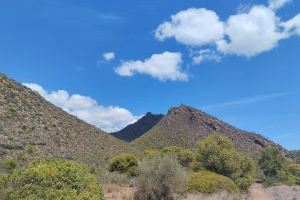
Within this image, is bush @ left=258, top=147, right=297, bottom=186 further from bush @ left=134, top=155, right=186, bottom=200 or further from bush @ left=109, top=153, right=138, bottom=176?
bush @ left=134, top=155, right=186, bottom=200

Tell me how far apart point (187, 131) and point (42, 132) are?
4044 centimetres

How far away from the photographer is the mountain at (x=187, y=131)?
281 feet

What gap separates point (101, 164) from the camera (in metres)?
54.9

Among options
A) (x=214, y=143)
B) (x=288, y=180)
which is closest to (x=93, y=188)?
(x=214, y=143)

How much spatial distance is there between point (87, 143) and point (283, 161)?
35.0 metres

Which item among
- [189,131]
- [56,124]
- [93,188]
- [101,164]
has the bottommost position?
[93,188]

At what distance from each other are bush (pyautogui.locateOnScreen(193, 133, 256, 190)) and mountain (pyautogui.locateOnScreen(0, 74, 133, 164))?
1419 cm

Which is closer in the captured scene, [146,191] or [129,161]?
[146,191]

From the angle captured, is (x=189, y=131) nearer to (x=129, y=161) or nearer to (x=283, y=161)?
(x=283, y=161)

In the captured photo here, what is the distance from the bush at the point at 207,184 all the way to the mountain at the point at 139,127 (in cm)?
6558

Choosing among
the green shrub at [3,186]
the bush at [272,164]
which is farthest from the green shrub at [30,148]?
the bush at [272,164]

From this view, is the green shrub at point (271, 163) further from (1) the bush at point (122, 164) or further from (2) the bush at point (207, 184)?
(2) the bush at point (207, 184)

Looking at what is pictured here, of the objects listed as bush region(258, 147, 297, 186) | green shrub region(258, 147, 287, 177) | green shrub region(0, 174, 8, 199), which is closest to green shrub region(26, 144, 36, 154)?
green shrub region(0, 174, 8, 199)

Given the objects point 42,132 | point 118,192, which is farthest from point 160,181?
point 42,132
